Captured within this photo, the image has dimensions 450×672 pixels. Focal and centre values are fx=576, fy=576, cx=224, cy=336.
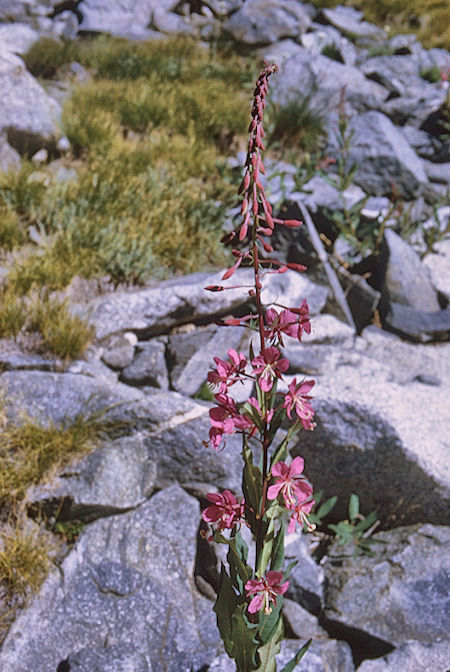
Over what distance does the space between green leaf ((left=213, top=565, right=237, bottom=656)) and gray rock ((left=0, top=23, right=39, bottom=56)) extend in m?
8.10

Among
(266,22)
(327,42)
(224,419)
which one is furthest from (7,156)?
(327,42)

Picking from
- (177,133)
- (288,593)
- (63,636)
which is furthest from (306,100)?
(63,636)

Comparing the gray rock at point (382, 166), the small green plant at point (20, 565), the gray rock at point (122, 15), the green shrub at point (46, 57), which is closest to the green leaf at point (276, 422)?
the small green plant at point (20, 565)

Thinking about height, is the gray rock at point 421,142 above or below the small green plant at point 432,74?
below

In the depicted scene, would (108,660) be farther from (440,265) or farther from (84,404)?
(440,265)

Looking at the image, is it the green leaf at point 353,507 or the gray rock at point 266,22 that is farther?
the gray rock at point 266,22

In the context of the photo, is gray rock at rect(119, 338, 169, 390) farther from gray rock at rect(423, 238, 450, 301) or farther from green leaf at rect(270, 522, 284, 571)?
gray rock at rect(423, 238, 450, 301)

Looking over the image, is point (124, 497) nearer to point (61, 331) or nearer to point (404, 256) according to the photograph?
point (61, 331)

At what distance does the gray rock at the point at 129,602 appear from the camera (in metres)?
2.78

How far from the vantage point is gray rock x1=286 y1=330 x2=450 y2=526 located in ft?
10.9

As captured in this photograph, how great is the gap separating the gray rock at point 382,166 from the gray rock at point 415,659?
182 inches

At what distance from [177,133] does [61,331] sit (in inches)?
149

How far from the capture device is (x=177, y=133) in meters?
6.65

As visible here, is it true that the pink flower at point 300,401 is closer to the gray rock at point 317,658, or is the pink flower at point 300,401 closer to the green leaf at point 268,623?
the green leaf at point 268,623
